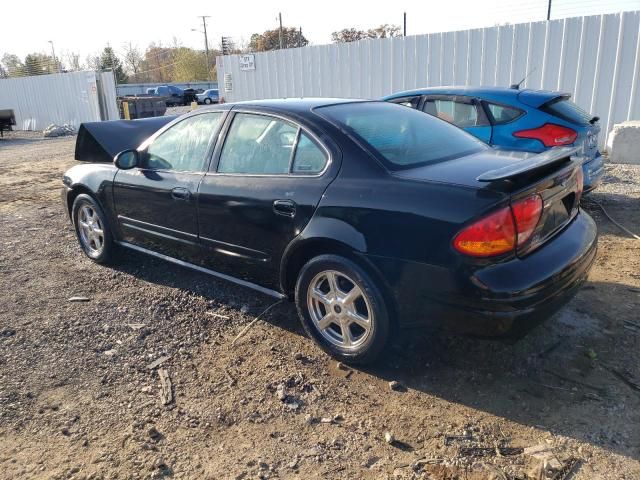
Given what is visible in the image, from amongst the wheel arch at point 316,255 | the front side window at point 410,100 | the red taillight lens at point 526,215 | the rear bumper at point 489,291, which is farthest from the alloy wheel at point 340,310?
the front side window at point 410,100

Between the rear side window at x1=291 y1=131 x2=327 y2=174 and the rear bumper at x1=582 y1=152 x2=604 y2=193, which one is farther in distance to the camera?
the rear bumper at x1=582 y1=152 x2=604 y2=193

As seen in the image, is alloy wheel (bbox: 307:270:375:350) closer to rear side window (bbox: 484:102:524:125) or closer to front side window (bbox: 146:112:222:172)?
front side window (bbox: 146:112:222:172)

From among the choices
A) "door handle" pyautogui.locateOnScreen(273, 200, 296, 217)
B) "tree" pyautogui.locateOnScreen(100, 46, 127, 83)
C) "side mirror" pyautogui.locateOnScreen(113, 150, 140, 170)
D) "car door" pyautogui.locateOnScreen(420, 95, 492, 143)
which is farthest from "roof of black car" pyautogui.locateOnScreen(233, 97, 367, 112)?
"tree" pyautogui.locateOnScreen(100, 46, 127, 83)

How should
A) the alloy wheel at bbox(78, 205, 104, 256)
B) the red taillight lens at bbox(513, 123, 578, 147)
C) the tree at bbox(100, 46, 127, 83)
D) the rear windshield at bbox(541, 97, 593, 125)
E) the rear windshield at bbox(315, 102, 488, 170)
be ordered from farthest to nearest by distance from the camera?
the tree at bbox(100, 46, 127, 83), the rear windshield at bbox(541, 97, 593, 125), the red taillight lens at bbox(513, 123, 578, 147), the alloy wheel at bbox(78, 205, 104, 256), the rear windshield at bbox(315, 102, 488, 170)

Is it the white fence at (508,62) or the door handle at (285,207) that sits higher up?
the white fence at (508,62)

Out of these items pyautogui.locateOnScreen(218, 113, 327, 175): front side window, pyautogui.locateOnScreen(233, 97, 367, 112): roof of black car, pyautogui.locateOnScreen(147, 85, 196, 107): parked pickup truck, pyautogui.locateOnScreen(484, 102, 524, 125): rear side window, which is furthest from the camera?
pyautogui.locateOnScreen(147, 85, 196, 107): parked pickup truck

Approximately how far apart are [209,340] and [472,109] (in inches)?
171

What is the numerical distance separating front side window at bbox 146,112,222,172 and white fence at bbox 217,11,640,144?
8788mm

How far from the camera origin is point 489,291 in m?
2.76

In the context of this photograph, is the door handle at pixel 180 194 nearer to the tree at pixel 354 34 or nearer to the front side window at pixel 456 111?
the front side window at pixel 456 111

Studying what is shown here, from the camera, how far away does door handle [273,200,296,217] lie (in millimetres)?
3455

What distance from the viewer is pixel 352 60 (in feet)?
44.5

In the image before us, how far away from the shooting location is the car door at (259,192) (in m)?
3.46

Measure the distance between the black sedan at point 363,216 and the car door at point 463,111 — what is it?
244 cm
